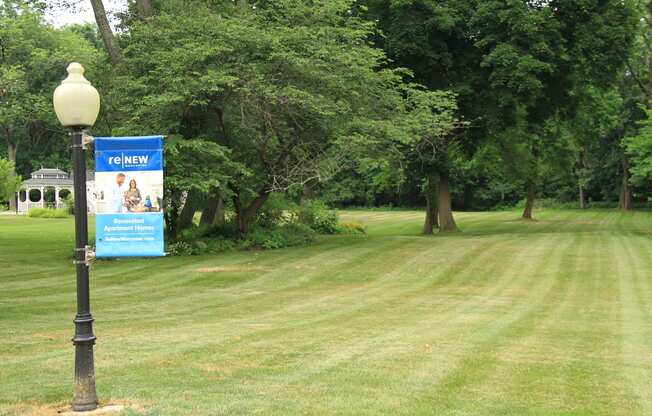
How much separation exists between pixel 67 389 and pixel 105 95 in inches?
724

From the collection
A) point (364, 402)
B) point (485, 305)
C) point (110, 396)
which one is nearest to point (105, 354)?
point (110, 396)

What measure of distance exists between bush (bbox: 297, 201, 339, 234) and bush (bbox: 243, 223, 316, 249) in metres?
4.61

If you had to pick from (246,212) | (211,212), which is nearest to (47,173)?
(211,212)

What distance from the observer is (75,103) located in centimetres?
671

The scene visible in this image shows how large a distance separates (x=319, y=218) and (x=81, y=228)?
30.5 metres

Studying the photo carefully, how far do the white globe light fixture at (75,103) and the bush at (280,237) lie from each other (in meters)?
19.8

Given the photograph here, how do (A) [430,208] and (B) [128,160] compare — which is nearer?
(B) [128,160]

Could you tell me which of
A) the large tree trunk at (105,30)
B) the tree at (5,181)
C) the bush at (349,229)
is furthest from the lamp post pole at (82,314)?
the tree at (5,181)

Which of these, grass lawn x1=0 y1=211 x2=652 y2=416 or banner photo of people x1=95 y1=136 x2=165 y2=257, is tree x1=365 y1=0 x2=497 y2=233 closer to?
grass lawn x1=0 y1=211 x2=652 y2=416

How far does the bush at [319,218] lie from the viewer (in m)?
35.1

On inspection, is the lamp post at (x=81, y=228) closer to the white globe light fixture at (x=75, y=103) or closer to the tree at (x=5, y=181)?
the white globe light fixture at (x=75, y=103)

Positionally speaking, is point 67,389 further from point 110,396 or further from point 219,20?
point 219,20

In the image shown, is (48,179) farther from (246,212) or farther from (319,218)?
(246,212)

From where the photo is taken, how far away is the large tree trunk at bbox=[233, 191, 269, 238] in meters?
26.6
